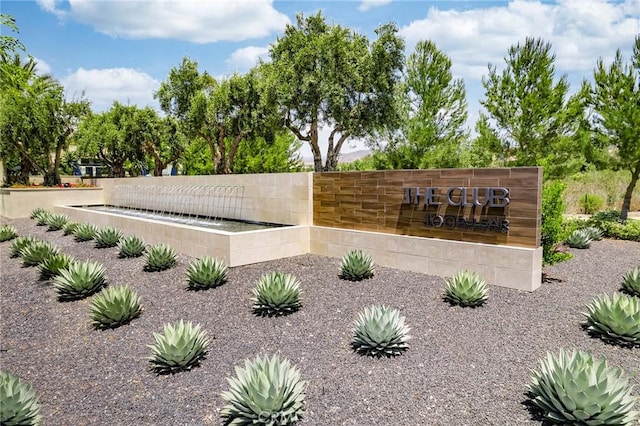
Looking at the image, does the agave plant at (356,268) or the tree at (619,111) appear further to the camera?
the tree at (619,111)

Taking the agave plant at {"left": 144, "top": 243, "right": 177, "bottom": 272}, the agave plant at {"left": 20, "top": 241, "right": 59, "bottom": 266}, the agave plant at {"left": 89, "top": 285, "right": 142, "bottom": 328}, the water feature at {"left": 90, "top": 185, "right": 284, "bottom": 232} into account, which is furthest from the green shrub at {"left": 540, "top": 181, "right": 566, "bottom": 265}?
the agave plant at {"left": 20, "top": 241, "right": 59, "bottom": 266}

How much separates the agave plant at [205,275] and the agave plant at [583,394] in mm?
6148

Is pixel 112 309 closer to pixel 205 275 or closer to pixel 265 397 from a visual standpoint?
pixel 205 275

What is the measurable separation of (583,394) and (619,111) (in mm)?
16953

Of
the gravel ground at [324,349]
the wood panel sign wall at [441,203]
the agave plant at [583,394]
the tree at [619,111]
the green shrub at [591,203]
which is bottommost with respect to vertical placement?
the gravel ground at [324,349]

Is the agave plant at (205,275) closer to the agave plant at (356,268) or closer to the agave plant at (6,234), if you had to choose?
the agave plant at (356,268)

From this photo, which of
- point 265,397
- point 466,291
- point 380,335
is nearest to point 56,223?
point 380,335

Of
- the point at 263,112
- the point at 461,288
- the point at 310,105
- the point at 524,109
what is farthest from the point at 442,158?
the point at 461,288

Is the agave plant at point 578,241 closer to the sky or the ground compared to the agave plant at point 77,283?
closer to the sky

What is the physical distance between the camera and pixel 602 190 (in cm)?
2427

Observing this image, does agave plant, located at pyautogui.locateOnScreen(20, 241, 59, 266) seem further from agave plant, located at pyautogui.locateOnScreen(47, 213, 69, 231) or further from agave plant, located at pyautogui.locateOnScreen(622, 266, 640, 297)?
agave plant, located at pyautogui.locateOnScreen(622, 266, 640, 297)

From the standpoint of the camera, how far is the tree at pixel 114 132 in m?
29.2

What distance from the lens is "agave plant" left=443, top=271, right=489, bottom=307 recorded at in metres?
6.93

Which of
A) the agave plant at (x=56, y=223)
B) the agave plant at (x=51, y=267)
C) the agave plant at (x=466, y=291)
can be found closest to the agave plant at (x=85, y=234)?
the agave plant at (x=56, y=223)
